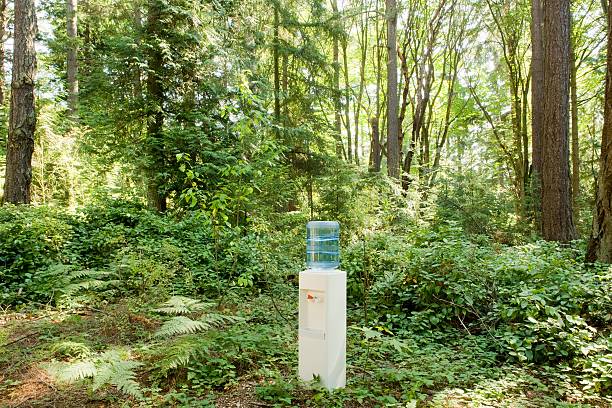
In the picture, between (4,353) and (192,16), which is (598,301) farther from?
(192,16)

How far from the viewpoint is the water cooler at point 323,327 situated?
10.7 feet

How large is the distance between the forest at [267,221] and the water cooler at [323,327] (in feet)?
0.50

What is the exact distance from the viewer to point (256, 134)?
6.21 metres

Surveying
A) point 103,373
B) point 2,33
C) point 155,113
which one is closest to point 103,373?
point 103,373

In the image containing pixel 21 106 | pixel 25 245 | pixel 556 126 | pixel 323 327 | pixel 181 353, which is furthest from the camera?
pixel 556 126

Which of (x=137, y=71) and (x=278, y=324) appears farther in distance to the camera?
(x=137, y=71)

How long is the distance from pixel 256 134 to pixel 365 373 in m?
3.89

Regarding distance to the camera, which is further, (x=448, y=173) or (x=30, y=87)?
(x=448, y=173)

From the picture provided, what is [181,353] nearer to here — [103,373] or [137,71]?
[103,373]

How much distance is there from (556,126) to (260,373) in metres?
8.04

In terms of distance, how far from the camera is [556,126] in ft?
27.3

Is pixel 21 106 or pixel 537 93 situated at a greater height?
pixel 537 93

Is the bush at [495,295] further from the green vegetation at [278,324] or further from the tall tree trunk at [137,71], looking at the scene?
the tall tree trunk at [137,71]

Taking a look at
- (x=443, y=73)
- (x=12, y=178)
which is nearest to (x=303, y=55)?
(x=12, y=178)
